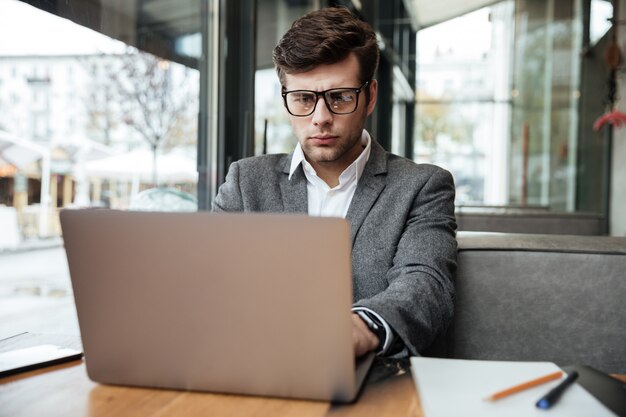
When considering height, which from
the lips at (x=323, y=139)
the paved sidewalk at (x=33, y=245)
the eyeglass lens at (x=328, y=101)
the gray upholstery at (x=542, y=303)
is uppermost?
the eyeglass lens at (x=328, y=101)

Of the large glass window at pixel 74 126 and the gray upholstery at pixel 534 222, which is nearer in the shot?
the large glass window at pixel 74 126

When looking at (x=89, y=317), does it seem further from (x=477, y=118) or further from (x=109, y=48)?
(x=477, y=118)

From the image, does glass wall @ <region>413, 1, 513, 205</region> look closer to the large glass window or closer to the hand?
the large glass window

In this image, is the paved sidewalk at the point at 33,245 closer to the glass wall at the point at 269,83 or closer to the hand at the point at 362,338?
the hand at the point at 362,338

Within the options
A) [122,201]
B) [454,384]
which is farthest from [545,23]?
[454,384]

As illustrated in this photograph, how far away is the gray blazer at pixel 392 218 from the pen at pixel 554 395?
0.35m

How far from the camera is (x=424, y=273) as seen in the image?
1209 millimetres

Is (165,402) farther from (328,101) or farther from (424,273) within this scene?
(328,101)

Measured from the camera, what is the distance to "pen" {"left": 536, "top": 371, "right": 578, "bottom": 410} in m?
0.67

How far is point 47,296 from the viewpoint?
155 cm

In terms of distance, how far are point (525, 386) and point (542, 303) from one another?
30.1 inches

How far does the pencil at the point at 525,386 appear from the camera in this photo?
2.28 feet

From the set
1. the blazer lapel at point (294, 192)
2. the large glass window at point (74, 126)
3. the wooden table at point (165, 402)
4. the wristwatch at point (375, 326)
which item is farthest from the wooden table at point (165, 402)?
the blazer lapel at point (294, 192)

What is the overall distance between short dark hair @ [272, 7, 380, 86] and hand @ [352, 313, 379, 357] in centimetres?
69
